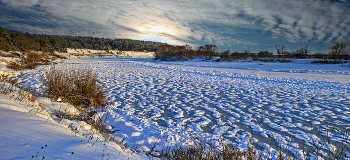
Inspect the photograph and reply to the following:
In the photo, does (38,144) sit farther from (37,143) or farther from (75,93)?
(75,93)

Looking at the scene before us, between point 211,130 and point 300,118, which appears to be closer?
point 211,130

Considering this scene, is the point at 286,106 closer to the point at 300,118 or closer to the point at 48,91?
the point at 300,118

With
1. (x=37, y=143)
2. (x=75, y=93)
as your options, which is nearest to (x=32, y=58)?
(x=75, y=93)

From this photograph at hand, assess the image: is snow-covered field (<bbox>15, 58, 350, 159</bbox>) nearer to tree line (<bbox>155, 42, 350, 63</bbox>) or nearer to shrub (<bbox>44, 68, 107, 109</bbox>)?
shrub (<bbox>44, 68, 107, 109</bbox>)

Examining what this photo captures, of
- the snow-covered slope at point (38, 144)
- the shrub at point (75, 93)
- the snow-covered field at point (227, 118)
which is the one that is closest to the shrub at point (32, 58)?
the shrub at point (75, 93)

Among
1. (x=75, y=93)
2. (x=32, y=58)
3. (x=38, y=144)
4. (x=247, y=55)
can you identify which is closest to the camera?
(x=38, y=144)

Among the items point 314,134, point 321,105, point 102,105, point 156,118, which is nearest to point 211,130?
point 156,118

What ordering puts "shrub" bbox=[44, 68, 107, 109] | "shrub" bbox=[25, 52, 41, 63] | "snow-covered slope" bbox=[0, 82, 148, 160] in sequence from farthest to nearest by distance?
1. "shrub" bbox=[25, 52, 41, 63]
2. "shrub" bbox=[44, 68, 107, 109]
3. "snow-covered slope" bbox=[0, 82, 148, 160]

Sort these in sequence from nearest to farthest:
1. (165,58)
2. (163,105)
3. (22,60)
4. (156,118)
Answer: (156,118)
(163,105)
(22,60)
(165,58)

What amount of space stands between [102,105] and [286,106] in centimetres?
646

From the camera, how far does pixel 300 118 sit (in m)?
5.05

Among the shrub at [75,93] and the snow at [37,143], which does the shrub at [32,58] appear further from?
the snow at [37,143]

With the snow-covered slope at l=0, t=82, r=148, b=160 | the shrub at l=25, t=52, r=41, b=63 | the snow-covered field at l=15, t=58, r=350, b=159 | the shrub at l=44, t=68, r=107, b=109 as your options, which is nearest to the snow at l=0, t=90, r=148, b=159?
the snow-covered slope at l=0, t=82, r=148, b=160

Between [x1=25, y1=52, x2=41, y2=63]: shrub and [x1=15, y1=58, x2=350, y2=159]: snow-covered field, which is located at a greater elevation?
[x1=25, y1=52, x2=41, y2=63]: shrub
